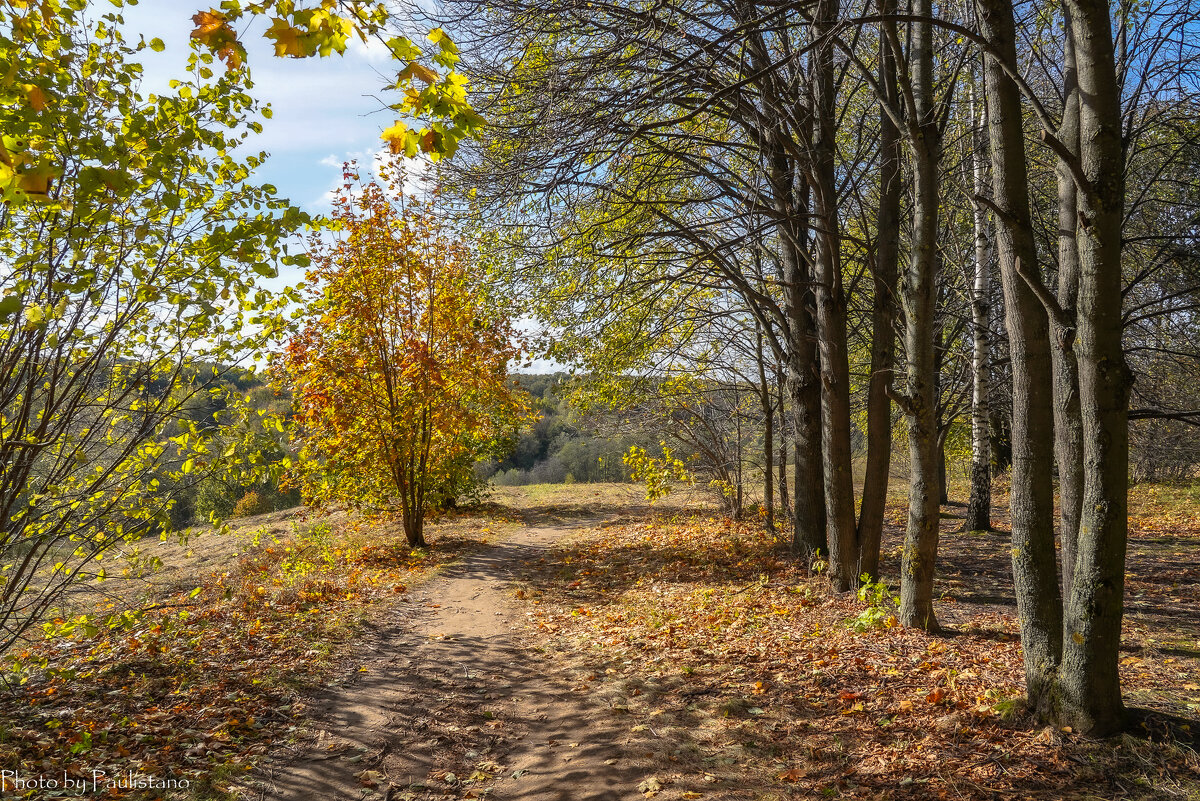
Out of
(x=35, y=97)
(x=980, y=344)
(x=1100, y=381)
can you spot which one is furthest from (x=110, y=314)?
(x=980, y=344)

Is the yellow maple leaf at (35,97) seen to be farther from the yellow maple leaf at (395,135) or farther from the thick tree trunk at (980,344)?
the thick tree trunk at (980,344)

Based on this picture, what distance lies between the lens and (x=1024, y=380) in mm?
4277

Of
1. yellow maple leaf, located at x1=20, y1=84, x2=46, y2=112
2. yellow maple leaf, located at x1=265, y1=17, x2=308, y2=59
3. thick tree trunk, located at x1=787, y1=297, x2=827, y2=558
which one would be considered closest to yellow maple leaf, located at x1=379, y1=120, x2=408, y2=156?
yellow maple leaf, located at x1=265, y1=17, x2=308, y2=59

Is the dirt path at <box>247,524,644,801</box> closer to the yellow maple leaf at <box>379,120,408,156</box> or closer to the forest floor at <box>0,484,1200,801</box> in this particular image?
the forest floor at <box>0,484,1200,801</box>

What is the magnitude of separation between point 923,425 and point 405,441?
8816 mm

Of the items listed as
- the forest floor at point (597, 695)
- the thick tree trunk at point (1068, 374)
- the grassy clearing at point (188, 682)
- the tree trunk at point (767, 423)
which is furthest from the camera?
the tree trunk at point (767, 423)

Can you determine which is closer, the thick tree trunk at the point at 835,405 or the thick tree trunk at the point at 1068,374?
the thick tree trunk at the point at 1068,374

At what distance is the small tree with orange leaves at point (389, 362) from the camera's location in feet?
36.3

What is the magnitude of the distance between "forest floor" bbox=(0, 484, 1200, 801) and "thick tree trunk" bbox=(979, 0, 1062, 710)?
591 millimetres

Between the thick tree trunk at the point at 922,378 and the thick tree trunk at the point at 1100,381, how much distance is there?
7.22 feet

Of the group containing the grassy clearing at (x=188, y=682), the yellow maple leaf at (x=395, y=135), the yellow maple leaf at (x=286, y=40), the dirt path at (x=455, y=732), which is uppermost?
the yellow maple leaf at (x=286, y=40)

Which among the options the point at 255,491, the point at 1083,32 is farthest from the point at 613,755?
the point at 255,491

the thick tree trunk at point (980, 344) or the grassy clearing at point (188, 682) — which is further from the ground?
the thick tree trunk at point (980, 344)

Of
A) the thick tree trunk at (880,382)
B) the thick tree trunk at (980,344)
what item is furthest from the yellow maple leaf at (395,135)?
the thick tree trunk at (980,344)
